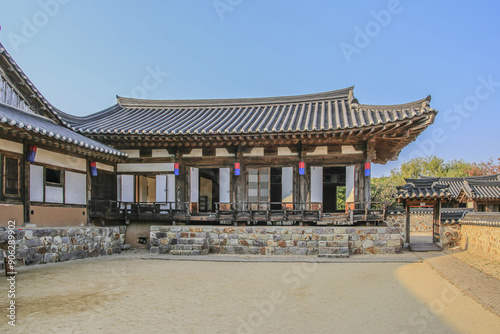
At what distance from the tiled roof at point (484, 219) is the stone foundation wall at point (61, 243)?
40.0ft

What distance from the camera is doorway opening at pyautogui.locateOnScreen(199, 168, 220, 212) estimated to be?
21.0 metres

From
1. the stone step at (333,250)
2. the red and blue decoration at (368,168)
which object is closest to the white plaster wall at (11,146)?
the stone step at (333,250)

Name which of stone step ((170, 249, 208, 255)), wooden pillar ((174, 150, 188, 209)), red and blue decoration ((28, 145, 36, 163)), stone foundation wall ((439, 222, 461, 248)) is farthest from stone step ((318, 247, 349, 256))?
red and blue decoration ((28, 145, 36, 163))

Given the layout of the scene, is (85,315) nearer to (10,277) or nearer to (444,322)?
(10,277)

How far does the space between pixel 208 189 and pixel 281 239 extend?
10.5 meters

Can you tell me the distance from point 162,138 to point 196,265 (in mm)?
5513

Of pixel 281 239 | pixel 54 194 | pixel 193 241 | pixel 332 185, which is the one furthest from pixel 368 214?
pixel 54 194

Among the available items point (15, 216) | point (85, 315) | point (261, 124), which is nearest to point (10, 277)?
point (15, 216)

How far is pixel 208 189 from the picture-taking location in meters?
22.2

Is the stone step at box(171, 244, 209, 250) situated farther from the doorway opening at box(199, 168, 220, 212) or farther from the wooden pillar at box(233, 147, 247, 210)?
the doorway opening at box(199, 168, 220, 212)

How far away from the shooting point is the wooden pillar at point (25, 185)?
10523 millimetres

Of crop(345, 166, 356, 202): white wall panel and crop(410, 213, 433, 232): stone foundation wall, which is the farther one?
crop(410, 213, 433, 232): stone foundation wall

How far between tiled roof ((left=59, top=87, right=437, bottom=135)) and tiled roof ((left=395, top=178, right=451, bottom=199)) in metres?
2.85

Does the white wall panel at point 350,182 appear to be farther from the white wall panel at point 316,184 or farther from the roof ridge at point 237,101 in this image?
the roof ridge at point 237,101
